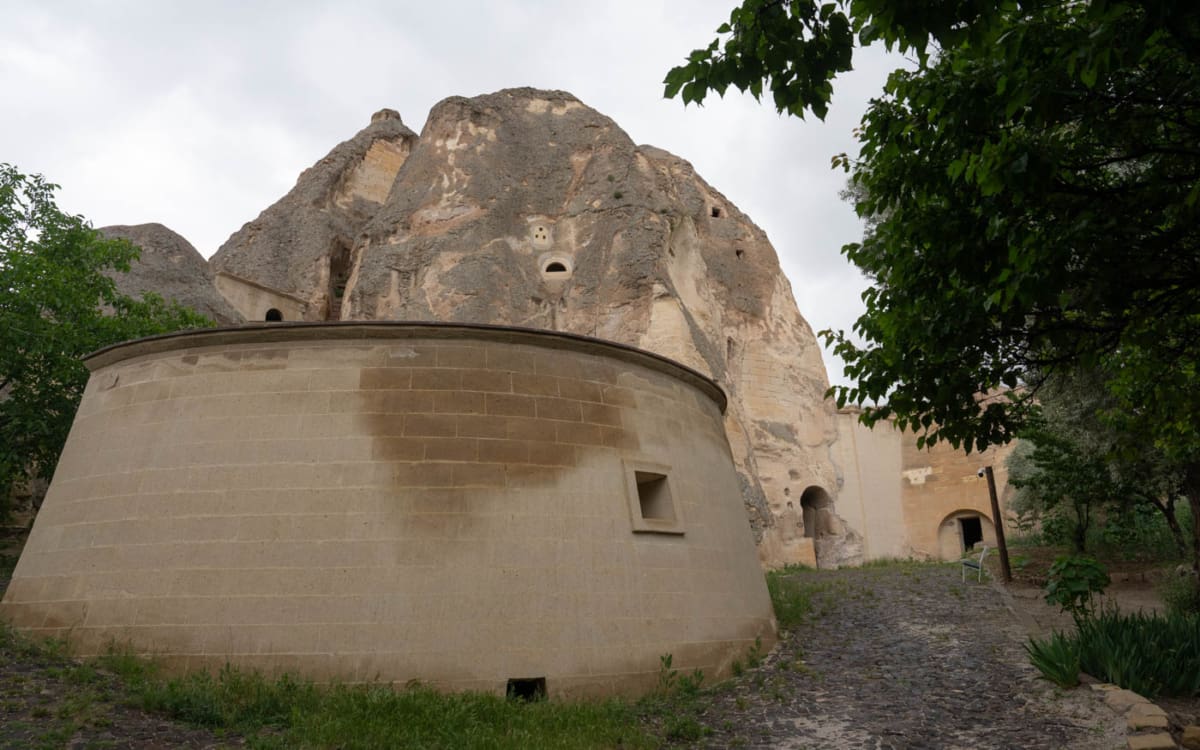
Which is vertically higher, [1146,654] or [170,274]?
[170,274]

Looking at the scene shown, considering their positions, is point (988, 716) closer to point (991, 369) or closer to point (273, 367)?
point (991, 369)

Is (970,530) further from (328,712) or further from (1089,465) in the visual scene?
(328,712)

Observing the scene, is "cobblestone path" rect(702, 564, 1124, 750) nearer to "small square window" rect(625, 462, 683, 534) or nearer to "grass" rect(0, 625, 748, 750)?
"grass" rect(0, 625, 748, 750)

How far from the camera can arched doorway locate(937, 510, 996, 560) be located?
2969cm

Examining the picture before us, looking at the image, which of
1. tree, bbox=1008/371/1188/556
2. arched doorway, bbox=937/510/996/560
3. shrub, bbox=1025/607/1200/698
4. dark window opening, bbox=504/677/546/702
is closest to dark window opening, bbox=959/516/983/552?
arched doorway, bbox=937/510/996/560

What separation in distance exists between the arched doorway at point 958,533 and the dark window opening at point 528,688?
25.7m

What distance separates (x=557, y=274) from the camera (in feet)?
95.8

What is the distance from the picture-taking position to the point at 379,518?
26.0 feet

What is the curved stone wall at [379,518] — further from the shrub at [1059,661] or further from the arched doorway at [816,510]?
the arched doorway at [816,510]

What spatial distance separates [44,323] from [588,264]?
1677 centimetres

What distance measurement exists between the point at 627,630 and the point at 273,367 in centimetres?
474

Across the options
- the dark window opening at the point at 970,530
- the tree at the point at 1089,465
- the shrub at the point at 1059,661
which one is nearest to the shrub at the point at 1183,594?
the tree at the point at 1089,465

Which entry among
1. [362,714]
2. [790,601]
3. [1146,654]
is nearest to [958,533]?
[790,601]

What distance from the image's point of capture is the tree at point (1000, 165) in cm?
409
